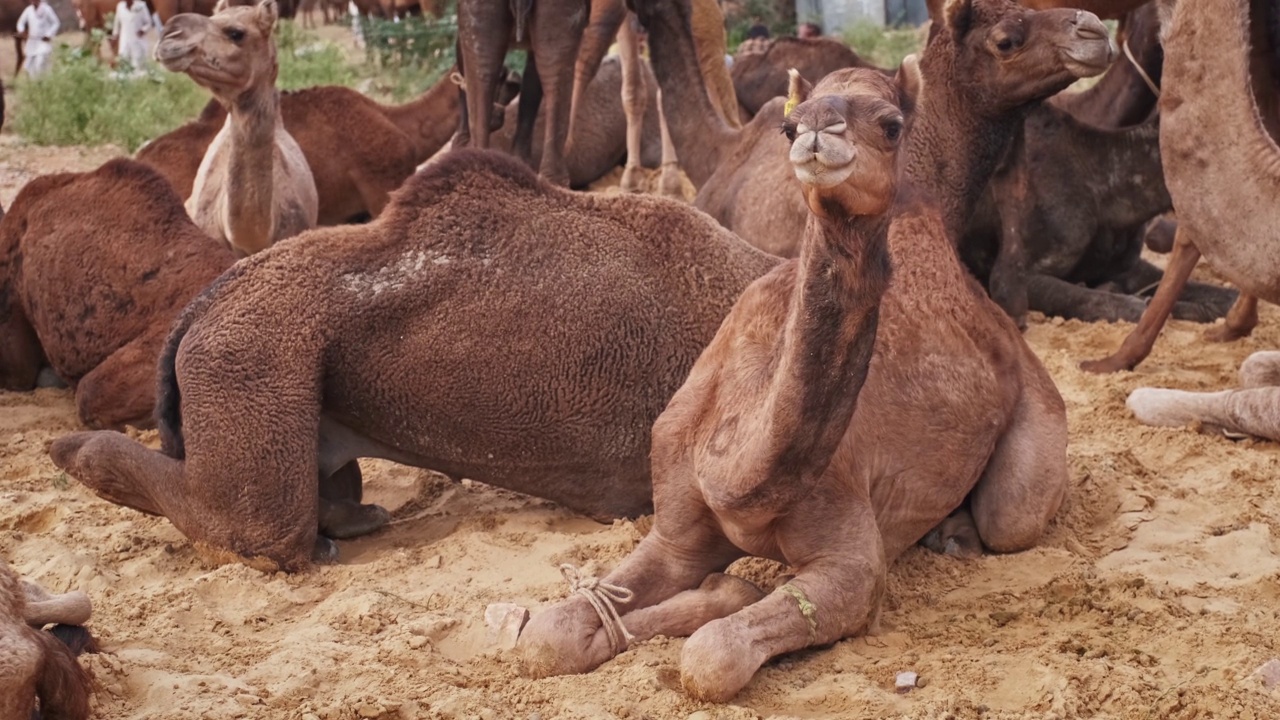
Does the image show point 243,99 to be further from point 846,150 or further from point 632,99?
point 846,150

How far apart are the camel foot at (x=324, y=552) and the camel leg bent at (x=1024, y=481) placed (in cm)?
223

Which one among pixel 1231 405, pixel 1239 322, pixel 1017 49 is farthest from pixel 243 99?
pixel 1239 322

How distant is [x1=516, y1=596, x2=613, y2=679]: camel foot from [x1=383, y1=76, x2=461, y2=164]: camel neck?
7.70m

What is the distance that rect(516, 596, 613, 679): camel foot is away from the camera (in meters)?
4.24

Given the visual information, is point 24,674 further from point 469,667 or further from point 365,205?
point 365,205

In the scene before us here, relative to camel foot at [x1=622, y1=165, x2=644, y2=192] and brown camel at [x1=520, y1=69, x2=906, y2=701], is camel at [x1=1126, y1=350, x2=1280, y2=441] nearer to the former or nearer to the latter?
brown camel at [x1=520, y1=69, x2=906, y2=701]

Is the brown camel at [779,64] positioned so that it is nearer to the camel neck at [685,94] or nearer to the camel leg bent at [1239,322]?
the camel neck at [685,94]

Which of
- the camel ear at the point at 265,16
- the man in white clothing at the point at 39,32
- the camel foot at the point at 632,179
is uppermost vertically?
the camel ear at the point at 265,16

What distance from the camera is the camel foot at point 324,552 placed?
5.49 metres

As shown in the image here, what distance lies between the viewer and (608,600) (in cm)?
442

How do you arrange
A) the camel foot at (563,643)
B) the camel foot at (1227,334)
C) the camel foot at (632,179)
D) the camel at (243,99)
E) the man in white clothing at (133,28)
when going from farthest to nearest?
the man in white clothing at (133,28) → the camel foot at (632,179) → the camel foot at (1227,334) → the camel at (243,99) → the camel foot at (563,643)

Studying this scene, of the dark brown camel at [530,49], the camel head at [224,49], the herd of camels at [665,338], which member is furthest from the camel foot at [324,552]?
the dark brown camel at [530,49]

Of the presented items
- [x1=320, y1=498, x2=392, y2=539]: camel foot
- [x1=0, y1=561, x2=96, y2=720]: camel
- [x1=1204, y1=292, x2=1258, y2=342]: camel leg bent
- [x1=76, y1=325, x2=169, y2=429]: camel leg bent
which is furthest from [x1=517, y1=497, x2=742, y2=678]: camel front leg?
[x1=1204, y1=292, x2=1258, y2=342]: camel leg bent

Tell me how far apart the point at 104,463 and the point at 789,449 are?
2687 mm
